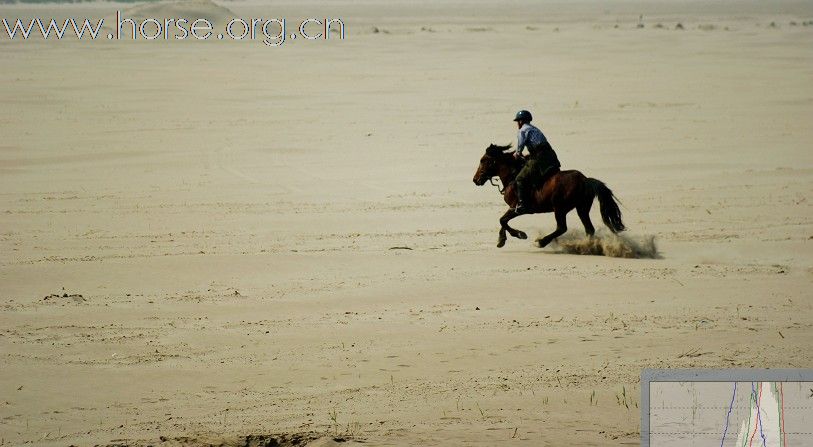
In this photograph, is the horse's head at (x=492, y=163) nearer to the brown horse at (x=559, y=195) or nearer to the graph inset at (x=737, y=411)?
the brown horse at (x=559, y=195)

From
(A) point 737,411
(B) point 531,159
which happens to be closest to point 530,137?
(B) point 531,159

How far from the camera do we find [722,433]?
236 inches

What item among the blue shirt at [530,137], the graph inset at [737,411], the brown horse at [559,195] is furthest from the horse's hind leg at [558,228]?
the graph inset at [737,411]

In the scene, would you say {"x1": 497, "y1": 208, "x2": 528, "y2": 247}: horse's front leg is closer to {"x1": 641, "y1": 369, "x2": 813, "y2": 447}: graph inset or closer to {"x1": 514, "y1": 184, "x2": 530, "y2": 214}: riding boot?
{"x1": 514, "y1": 184, "x2": 530, "y2": 214}: riding boot

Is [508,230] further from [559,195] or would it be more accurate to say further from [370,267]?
[370,267]

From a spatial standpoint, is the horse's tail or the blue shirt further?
the blue shirt

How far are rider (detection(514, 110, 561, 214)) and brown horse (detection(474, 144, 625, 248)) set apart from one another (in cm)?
9

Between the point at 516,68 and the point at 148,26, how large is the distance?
82.7 ft

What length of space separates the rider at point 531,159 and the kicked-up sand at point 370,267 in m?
0.85

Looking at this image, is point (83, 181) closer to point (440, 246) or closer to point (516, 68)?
point (440, 246)

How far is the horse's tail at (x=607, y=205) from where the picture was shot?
1362cm

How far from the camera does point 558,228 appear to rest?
1428 centimetres

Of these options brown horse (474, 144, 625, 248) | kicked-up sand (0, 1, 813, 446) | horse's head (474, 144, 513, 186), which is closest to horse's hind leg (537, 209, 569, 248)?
brown horse (474, 144, 625, 248)

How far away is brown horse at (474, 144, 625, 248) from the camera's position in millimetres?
13734
